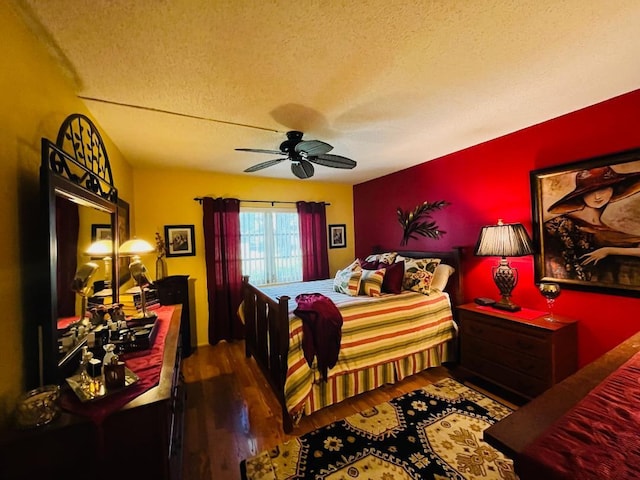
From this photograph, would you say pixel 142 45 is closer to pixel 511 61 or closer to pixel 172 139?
pixel 172 139

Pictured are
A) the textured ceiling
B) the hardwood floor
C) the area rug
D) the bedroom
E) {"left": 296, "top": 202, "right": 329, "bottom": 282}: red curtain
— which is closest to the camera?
the bedroom

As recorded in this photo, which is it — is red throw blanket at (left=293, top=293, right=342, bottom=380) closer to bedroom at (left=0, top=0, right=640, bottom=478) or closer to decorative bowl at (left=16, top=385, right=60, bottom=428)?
decorative bowl at (left=16, top=385, right=60, bottom=428)

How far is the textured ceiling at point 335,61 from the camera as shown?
115cm

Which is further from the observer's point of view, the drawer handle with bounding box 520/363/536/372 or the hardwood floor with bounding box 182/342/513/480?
the drawer handle with bounding box 520/363/536/372

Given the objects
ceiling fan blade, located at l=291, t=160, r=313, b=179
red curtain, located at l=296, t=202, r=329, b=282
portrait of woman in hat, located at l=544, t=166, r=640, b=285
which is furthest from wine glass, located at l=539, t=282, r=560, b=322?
red curtain, located at l=296, t=202, r=329, b=282

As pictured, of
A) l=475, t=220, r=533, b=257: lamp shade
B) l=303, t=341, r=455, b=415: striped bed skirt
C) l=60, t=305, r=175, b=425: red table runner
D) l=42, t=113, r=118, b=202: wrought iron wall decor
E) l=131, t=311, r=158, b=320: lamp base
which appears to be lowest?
l=303, t=341, r=455, b=415: striped bed skirt

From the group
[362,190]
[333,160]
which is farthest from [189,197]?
[362,190]

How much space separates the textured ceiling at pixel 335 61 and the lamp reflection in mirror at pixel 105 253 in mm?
972

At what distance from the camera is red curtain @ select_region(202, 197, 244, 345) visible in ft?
12.0

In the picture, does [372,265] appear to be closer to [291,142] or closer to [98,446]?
[291,142]

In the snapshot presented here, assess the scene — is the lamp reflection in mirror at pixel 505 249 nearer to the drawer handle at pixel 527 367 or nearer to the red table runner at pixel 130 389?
the drawer handle at pixel 527 367

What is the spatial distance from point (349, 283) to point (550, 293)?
1.75 m

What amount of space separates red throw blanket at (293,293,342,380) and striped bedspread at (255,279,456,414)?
5cm

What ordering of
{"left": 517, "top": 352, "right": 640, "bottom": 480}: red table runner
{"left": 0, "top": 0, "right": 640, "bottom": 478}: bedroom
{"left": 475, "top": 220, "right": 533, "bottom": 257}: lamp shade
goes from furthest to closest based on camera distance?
1. {"left": 475, "top": 220, "right": 533, "bottom": 257}: lamp shade
2. {"left": 0, "top": 0, "right": 640, "bottom": 478}: bedroom
3. {"left": 517, "top": 352, "right": 640, "bottom": 480}: red table runner
